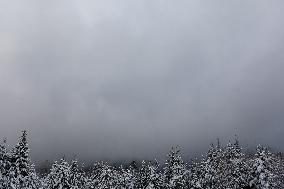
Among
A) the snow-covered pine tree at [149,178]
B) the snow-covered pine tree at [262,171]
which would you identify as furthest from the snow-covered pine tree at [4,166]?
the snow-covered pine tree at [262,171]

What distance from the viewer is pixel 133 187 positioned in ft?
287

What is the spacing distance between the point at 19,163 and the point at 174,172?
24.8 metres

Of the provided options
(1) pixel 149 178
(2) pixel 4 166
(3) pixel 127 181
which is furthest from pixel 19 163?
(3) pixel 127 181

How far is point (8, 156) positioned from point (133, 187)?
1366 inches

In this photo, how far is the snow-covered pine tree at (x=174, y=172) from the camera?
70.2 meters

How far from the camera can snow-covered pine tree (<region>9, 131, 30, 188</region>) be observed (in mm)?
56344

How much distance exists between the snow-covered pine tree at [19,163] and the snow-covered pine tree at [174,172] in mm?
23224

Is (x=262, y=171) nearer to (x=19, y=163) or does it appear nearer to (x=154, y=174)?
(x=154, y=174)

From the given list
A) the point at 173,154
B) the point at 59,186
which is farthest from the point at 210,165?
the point at 59,186

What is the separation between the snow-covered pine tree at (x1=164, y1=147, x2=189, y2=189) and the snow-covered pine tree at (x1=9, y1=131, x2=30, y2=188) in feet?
76.2

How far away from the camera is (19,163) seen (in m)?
56.9

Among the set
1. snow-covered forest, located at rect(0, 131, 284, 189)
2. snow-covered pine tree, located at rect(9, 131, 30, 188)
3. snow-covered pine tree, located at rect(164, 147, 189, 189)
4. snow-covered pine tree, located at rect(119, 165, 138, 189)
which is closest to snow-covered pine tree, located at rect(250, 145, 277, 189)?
snow-covered forest, located at rect(0, 131, 284, 189)

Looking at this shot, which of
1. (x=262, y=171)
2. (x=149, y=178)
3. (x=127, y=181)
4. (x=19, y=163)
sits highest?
(x=127, y=181)

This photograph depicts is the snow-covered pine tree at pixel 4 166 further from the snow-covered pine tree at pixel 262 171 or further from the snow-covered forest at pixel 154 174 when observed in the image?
the snow-covered pine tree at pixel 262 171
